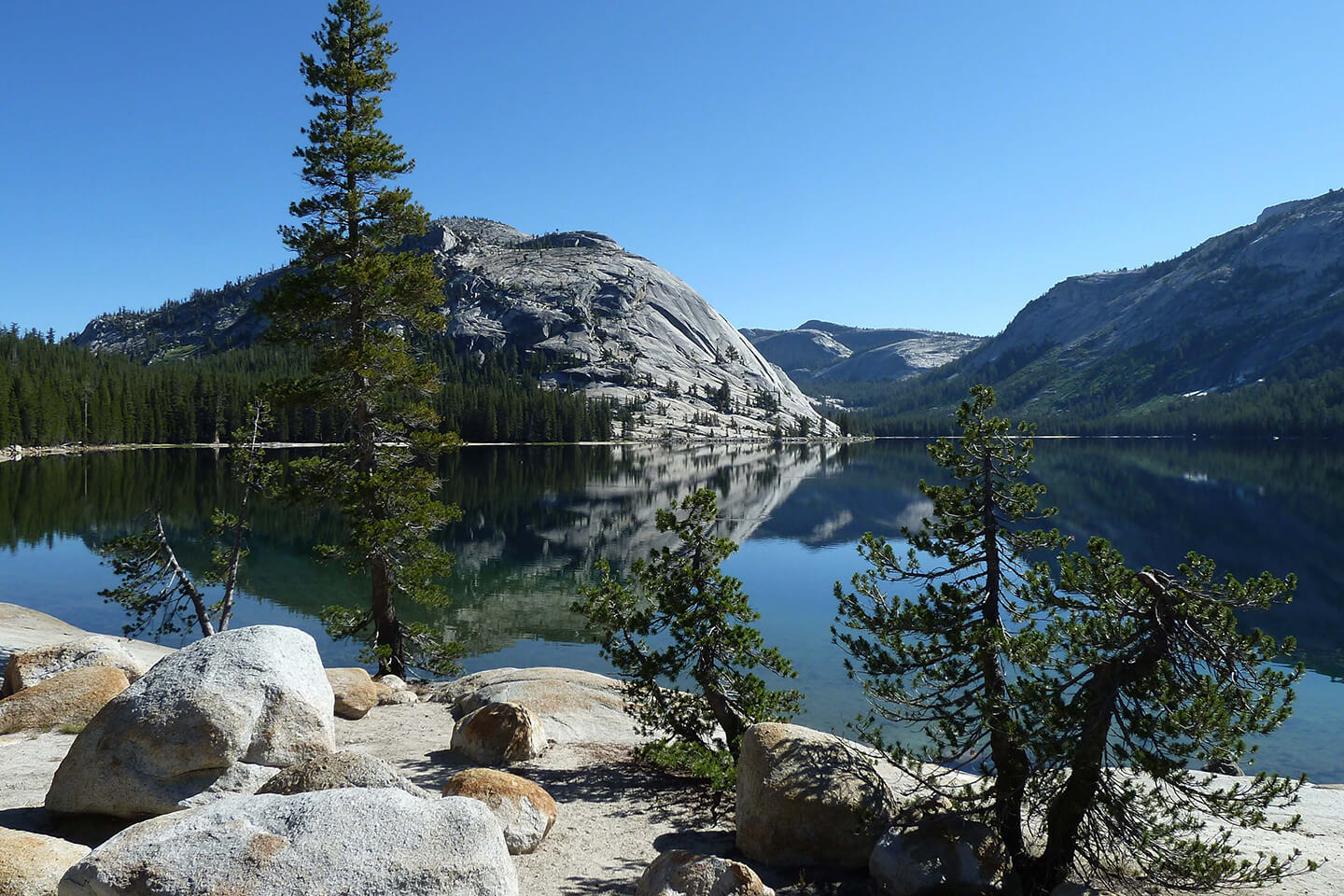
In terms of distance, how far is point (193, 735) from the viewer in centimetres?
1080

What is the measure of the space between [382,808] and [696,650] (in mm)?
7351

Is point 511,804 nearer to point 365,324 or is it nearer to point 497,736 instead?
point 497,736

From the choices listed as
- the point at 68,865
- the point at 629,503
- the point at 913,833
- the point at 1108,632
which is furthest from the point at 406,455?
the point at 629,503

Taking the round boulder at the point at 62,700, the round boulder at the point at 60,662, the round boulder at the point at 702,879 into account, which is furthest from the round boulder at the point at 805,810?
the round boulder at the point at 60,662

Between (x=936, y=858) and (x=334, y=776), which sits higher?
(x=334, y=776)

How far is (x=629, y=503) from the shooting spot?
8294 cm

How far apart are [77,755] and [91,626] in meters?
28.2

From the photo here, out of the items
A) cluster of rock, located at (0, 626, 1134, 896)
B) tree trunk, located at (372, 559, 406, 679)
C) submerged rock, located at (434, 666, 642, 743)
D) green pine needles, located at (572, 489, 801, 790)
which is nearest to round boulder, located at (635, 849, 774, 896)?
cluster of rock, located at (0, 626, 1134, 896)

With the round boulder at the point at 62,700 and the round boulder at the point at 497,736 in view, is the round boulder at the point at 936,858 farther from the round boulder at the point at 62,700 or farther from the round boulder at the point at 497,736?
the round boulder at the point at 62,700

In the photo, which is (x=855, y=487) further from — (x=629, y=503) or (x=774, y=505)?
(x=629, y=503)

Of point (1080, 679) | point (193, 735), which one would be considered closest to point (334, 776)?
point (193, 735)

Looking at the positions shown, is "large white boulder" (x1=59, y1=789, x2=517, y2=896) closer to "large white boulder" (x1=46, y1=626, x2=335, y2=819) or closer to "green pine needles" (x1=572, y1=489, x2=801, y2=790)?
"large white boulder" (x1=46, y1=626, x2=335, y2=819)

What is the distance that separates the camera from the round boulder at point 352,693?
705 inches

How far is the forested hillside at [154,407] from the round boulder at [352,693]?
339 ft
